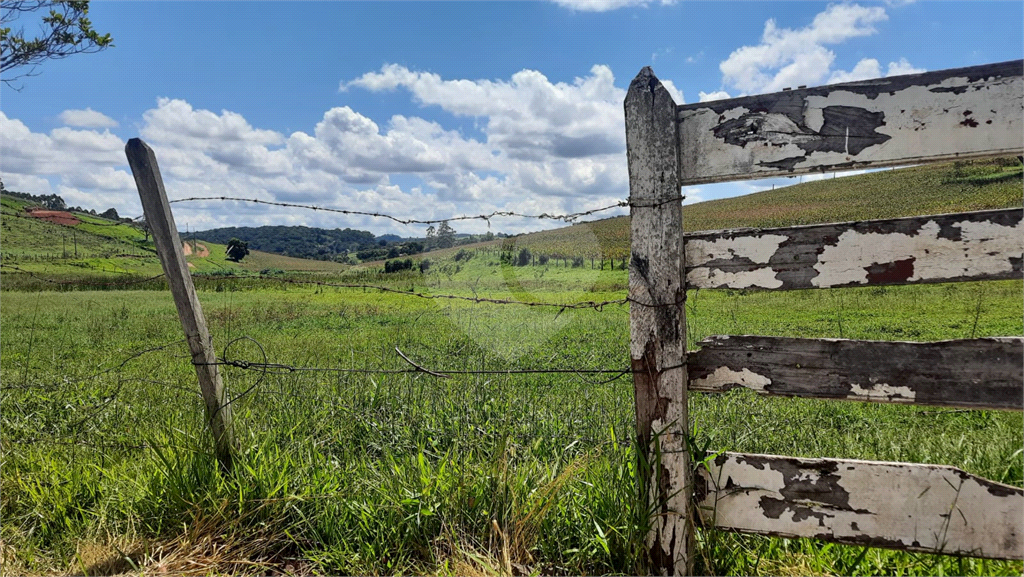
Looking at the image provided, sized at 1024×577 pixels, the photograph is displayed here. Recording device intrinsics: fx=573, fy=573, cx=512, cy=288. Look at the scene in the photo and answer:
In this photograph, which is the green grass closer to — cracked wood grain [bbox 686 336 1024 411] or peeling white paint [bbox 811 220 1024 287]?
cracked wood grain [bbox 686 336 1024 411]

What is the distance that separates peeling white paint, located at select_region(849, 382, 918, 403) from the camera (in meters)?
2.47

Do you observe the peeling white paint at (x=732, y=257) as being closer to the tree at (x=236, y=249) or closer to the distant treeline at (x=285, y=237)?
the tree at (x=236, y=249)

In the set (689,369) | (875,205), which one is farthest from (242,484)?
(875,205)

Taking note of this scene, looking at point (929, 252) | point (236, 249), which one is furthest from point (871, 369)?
point (236, 249)

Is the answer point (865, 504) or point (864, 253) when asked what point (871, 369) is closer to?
point (864, 253)

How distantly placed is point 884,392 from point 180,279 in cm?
394

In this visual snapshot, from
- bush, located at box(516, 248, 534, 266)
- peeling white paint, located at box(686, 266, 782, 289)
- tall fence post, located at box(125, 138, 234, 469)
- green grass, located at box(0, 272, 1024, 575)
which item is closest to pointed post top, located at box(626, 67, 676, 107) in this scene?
peeling white paint, located at box(686, 266, 782, 289)

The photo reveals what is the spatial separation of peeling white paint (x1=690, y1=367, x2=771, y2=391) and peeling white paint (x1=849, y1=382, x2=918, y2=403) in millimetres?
357

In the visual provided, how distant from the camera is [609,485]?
10.1 ft

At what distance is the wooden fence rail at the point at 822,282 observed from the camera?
236 centimetres

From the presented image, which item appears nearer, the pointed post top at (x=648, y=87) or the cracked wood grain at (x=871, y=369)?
the cracked wood grain at (x=871, y=369)

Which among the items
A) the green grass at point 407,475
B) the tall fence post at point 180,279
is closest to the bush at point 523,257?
the green grass at point 407,475

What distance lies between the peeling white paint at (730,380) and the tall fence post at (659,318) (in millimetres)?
112

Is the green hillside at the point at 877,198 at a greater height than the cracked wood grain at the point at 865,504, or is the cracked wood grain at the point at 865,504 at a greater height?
the green hillside at the point at 877,198
